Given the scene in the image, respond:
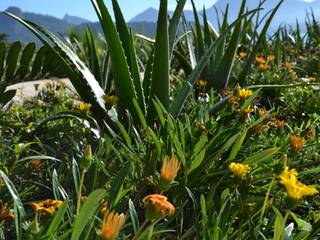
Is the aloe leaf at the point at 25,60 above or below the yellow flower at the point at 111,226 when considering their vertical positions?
above

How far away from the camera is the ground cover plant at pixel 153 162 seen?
0.94 meters

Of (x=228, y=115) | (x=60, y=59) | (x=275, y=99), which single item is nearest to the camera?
(x=228, y=115)

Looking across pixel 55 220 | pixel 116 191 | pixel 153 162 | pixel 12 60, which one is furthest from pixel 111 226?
pixel 12 60

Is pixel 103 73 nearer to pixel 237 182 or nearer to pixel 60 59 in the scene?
→ pixel 60 59

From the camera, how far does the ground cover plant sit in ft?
3.09

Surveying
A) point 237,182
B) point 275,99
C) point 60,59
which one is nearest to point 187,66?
point 275,99

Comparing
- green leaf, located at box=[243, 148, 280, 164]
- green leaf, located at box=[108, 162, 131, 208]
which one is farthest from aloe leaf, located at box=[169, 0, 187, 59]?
green leaf, located at box=[108, 162, 131, 208]

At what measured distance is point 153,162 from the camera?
1.41 m

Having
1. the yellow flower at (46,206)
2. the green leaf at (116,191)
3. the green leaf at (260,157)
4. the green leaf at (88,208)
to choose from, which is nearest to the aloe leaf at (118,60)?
the green leaf at (260,157)

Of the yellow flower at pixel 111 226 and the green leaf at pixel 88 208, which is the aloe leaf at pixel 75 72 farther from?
the yellow flower at pixel 111 226

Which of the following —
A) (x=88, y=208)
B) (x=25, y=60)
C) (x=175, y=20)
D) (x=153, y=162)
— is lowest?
(x=153, y=162)

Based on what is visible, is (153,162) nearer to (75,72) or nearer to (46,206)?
(46,206)

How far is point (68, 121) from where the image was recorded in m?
2.34

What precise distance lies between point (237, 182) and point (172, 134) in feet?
1.17
